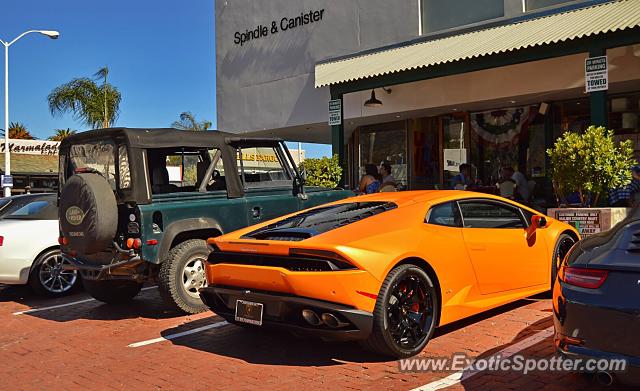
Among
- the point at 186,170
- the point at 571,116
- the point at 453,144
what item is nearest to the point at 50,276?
the point at 186,170

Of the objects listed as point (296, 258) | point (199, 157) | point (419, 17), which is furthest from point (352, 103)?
point (296, 258)

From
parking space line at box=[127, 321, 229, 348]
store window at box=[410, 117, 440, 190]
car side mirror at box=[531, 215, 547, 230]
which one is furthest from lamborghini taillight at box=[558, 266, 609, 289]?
store window at box=[410, 117, 440, 190]

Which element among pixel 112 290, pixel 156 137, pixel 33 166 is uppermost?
pixel 33 166

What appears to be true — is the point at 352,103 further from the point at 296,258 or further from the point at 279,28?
the point at 296,258

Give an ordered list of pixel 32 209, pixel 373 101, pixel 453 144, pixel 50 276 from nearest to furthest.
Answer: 1. pixel 50 276
2. pixel 32 209
3. pixel 373 101
4. pixel 453 144

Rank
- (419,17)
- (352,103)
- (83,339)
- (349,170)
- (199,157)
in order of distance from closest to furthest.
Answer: (83,339)
(199,157)
(419,17)
(352,103)
(349,170)

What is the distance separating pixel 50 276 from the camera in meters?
8.38

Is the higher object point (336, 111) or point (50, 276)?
point (336, 111)

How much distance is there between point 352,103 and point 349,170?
3.07 metres

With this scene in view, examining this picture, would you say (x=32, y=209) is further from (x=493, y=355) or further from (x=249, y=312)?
(x=493, y=355)

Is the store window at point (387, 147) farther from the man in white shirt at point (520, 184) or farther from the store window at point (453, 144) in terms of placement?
the man in white shirt at point (520, 184)

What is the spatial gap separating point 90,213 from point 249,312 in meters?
2.52

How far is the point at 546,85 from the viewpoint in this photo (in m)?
12.6

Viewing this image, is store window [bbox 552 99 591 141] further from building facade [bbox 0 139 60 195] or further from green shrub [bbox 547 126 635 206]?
building facade [bbox 0 139 60 195]
